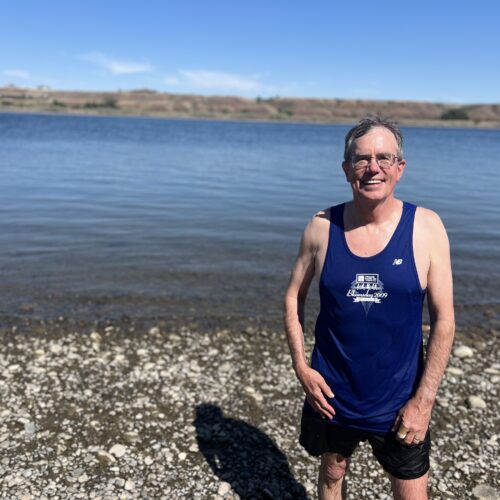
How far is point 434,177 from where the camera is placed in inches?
1604

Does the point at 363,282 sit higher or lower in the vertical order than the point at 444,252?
lower

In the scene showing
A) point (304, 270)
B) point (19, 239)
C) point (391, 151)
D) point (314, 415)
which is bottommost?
point (19, 239)

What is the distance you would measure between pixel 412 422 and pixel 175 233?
16649mm

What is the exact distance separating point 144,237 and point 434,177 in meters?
29.0

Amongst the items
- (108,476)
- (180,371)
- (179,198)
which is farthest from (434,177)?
(108,476)

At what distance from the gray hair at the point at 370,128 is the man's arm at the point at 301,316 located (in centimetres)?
65

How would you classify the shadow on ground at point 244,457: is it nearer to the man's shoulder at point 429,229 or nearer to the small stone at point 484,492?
the small stone at point 484,492

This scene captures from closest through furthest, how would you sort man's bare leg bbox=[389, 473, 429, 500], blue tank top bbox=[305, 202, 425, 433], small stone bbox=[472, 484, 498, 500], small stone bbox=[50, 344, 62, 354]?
blue tank top bbox=[305, 202, 425, 433], man's bare leg bbox=[389, 473, 429, 500], small stone bbox=[472, 484, 498, 500], small stone bbox=[50, 344, 62, 354]

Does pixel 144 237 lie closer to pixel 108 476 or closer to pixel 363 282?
pixel 108 476

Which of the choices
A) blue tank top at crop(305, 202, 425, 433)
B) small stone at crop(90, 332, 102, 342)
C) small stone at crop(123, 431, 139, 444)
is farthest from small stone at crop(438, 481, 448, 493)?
small stone at crop(90, 332, 102, 342)

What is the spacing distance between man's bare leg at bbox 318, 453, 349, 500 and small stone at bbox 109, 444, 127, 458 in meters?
2.78

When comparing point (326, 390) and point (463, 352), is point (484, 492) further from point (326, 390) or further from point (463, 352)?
point (463, 352)

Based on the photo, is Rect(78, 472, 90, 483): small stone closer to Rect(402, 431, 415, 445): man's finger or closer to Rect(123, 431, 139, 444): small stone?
Rect(123, 431, 139, 444): small stone

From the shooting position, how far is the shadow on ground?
597 cm
